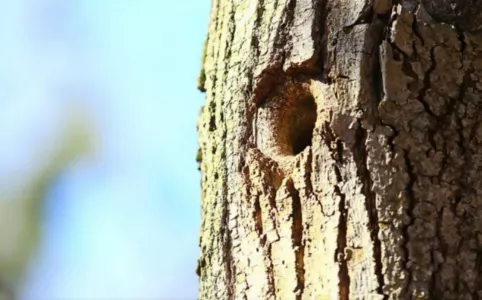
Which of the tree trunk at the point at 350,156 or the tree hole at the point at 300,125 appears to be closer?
the tree trunk at the point at 350,156

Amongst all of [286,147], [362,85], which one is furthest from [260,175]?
[362,85]

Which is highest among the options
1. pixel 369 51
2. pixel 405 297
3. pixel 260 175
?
pixel 369 51

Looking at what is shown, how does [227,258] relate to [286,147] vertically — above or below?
below

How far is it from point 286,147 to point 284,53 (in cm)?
10

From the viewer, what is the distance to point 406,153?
923mm

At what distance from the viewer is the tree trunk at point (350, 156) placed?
35.4 inches

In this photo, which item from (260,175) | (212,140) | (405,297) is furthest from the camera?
(212,140)

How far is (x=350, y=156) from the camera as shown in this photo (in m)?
0.93

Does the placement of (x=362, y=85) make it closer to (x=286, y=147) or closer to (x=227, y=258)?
(x=286, y=147)

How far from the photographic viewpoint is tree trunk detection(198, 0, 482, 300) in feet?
2.95

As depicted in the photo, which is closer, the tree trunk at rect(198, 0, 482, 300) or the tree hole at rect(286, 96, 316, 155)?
the tree trunk at rect(198, 0, 482, 300)

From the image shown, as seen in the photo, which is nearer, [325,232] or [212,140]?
[325,232]

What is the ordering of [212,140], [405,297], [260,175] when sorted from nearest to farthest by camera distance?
[405,297]
[260,175]
[212,140]

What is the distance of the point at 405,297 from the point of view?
34.5 inches
